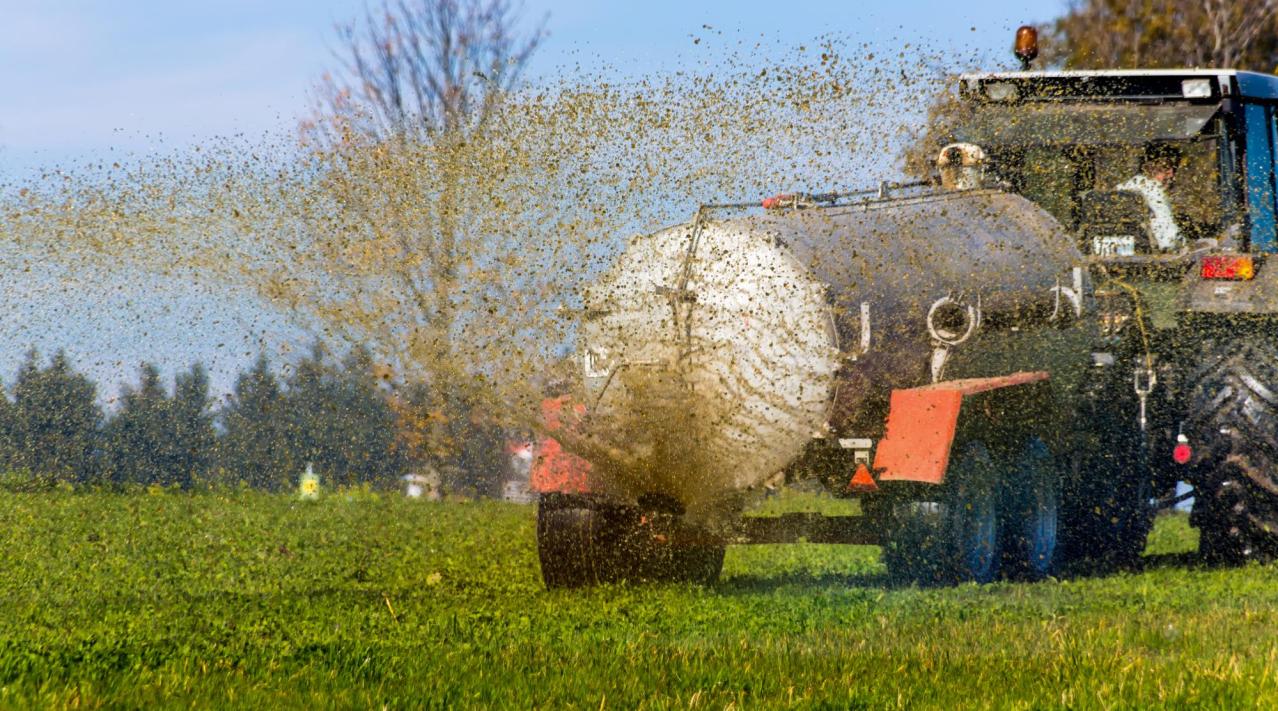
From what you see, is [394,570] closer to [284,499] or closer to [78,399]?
[284,499]

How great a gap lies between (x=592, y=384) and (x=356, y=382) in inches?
73.6

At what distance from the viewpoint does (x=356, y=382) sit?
9.66m

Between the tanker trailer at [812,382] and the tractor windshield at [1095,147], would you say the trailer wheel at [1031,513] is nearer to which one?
the tanker trailer at [812,382]

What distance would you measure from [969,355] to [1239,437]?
2.61m

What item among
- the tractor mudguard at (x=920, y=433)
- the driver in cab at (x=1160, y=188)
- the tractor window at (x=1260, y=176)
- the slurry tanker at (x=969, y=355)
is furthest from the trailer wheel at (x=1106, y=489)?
the tractor mudguard at (x=920, y=433)

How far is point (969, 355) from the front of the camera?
8805mm

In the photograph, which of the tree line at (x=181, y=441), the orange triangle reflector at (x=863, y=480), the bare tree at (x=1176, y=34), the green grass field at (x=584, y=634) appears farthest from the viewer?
the bare tree at (x=1176, y=34)

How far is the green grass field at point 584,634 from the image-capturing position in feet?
16.7

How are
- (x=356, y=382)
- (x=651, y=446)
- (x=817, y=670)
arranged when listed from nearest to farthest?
(x=817, y=670), (x=651, y=446), (x=356, y=382)

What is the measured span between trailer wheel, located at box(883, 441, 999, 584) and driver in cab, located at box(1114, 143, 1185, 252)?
259 centimetres

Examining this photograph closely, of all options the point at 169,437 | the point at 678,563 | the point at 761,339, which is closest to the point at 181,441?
the point at 169,437

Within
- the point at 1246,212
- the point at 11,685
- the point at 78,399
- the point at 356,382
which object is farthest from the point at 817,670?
the point at 78,399

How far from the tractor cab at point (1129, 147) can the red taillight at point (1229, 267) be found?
0.32m

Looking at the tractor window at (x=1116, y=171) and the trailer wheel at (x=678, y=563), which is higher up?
the tractor window at (x=1116, y=171)
